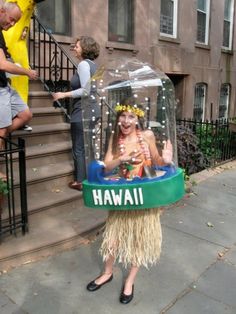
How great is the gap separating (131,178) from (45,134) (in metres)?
2.84

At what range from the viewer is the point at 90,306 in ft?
9.21

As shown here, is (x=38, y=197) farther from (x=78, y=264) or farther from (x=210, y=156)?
(x=210, y=156)

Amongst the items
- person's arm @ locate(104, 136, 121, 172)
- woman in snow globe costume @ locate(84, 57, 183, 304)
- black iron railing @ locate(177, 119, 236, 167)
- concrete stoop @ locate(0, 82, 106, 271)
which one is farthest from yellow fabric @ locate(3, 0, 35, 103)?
black iron railing @ locate(177, 119, 236, 167)

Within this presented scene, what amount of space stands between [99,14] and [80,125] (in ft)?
14.0

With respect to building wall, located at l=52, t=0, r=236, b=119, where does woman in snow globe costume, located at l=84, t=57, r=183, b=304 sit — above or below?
below

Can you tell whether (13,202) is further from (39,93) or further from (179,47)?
(179,47)

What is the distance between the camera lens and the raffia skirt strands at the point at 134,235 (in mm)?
2760

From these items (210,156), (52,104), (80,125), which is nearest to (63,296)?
(80,125)

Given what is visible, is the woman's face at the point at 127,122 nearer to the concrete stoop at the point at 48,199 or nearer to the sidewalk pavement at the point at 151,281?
the sidewalk pavement at the point at 151,281

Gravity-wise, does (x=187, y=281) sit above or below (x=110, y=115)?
below

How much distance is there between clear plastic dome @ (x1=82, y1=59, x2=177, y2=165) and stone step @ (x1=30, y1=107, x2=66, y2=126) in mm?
2651

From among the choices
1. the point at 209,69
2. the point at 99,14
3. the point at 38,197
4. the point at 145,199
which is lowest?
the point at 38,197

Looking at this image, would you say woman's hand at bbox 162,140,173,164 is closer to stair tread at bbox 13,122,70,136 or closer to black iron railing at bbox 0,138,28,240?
Answer: black iron railing at bbox 0,138,28,240

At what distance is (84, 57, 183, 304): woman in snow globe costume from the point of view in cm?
252
